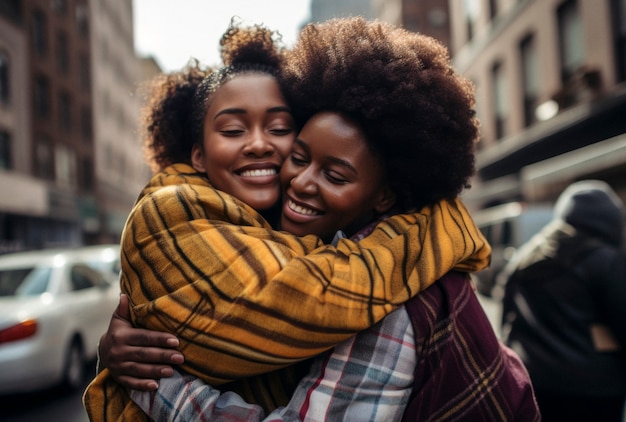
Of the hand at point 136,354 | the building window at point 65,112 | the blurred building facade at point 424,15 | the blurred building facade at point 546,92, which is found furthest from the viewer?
the blurred building facade at point 424,15

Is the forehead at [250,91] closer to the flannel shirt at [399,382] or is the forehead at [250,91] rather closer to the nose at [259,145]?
the nose at [259,145]

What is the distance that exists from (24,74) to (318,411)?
89.0 feet

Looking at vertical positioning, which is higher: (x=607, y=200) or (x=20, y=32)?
(x=20, y=32)

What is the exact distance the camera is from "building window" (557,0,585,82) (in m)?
15.8

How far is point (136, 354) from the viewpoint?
5.14 feet

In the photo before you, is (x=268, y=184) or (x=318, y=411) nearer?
(x=318, y=411)

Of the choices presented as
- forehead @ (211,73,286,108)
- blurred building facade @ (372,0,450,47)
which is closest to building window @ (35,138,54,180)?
blurred building facade @ (372,0,450,47)

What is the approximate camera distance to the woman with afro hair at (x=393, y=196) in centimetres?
142

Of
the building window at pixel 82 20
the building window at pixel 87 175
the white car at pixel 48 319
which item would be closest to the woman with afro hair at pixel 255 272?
the white car at pixel 48 319

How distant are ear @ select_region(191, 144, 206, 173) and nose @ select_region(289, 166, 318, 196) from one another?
44cm

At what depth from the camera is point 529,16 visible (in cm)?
1872

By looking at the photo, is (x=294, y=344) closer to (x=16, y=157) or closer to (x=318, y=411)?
(x=318, y=411)

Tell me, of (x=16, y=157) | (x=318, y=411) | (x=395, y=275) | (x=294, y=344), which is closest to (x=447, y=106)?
(x=395, y=275)

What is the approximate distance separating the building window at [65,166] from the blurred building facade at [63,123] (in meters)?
0.05
